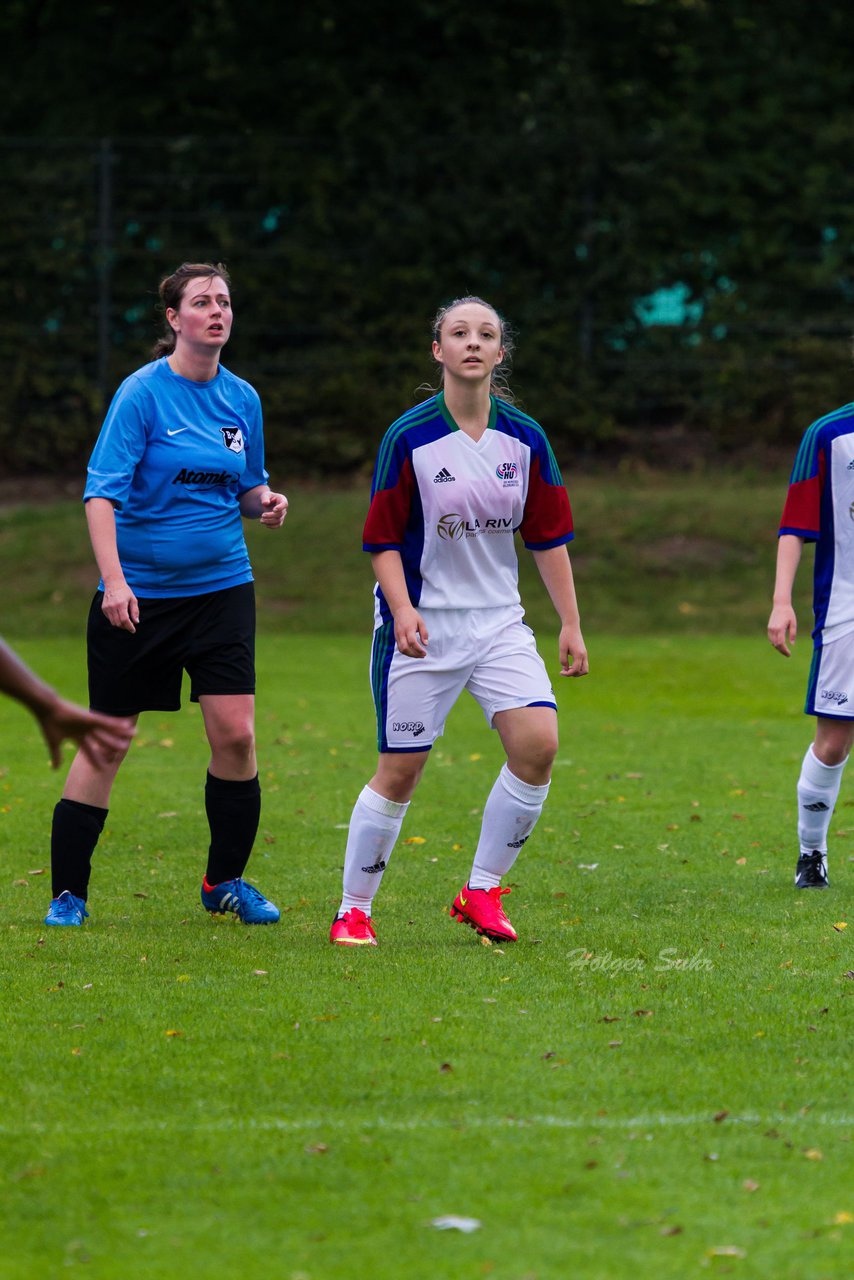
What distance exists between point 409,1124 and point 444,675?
2032mm

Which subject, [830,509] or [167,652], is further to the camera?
[830,509]

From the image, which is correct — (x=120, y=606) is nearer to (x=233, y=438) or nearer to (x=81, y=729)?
(x=233, y=438)

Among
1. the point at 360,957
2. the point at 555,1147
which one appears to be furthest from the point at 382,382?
the point at 555,1147

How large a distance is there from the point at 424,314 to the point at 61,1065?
18.6m

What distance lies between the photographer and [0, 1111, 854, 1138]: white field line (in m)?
4.11

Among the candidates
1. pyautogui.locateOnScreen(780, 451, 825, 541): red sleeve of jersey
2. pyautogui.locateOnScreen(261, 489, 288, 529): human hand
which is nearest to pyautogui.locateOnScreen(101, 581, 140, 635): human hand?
pyautogui.locateOnScreen(261, 489, 288, 529): human hand

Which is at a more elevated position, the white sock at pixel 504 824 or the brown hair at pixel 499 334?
the brown hair at pixel 499 334

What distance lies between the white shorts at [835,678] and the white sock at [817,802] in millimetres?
274

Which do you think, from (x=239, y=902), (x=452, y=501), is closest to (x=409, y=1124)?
(x=452, y=501)

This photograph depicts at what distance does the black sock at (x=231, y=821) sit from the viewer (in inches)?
257

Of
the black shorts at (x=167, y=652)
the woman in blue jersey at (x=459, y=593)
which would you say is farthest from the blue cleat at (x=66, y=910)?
the woman in blue jersey at (x=459, y=593)

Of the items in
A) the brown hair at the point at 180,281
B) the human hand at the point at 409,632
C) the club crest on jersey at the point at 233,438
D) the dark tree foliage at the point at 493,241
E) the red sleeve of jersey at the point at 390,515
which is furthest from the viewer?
the dark tree foliage at the point at 493,241

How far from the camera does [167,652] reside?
21.0 ft

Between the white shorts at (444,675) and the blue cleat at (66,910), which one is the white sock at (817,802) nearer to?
the white shorts at (444,675)
